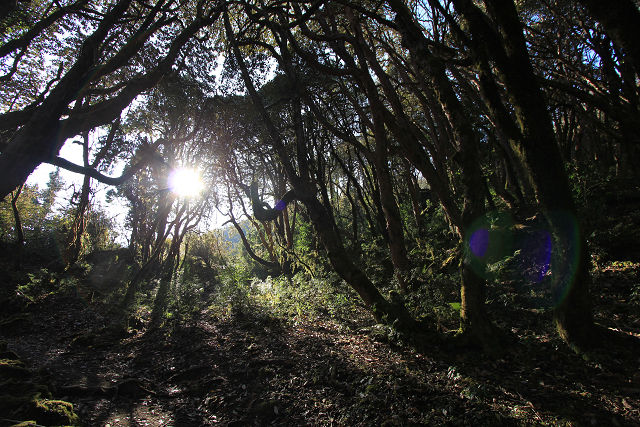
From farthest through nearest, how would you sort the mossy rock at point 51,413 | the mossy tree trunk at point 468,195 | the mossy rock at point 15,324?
1. the mossy rock at point 15,324
2. the mossy tree trunk at point 468,195
3. the mossy rock at point 51,413

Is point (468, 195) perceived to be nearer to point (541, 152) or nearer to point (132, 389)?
point (541, 152)

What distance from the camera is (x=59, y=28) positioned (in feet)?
30.5

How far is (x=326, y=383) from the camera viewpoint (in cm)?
457

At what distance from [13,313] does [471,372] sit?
12.7m

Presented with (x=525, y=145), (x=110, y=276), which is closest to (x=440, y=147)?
(x=525, y=145)

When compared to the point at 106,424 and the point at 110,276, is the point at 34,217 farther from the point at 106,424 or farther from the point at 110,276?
the point at 106,424

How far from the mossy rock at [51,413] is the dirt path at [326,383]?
55 cm

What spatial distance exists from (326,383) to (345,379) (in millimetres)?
301

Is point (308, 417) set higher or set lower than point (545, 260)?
lower

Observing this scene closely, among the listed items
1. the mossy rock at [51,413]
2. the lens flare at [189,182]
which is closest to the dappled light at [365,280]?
the mossy rock at [51,413]

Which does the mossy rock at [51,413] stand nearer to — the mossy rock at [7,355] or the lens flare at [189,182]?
the mossy rock at [7,355]

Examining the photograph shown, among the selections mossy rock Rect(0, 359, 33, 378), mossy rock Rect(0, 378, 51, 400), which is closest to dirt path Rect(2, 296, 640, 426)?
mossy rock Rect(0, 359, 33, 378)

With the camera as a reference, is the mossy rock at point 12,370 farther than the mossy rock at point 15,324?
No

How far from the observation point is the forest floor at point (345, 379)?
331 centimetres
